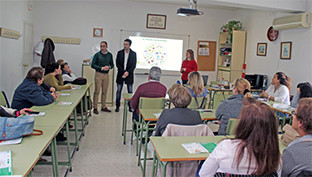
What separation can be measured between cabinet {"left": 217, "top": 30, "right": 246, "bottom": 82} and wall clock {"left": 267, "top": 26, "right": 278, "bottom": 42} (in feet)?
3.30

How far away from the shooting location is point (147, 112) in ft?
11.4

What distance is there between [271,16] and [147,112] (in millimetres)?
5059

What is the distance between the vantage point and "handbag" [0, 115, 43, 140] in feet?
6.61

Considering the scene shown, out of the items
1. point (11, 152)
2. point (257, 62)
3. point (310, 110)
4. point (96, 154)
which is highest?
point (257, 62)

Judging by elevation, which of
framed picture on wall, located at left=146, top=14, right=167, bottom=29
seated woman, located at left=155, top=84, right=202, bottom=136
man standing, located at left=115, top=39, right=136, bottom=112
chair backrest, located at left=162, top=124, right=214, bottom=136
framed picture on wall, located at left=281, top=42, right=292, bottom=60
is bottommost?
chair backrest, located at left=162, top=124, right=214, bottom=136

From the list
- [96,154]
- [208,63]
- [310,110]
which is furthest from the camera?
[208,63]

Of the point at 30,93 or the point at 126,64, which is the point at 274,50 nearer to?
the point at 126,64

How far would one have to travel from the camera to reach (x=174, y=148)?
212cm

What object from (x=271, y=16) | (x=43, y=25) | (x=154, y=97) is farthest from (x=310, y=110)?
(x=43, y=25)

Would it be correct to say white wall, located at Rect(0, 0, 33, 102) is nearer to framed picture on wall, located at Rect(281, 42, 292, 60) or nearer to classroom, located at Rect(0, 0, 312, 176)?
classroom, located at Rect(0, 0, 312, 176)

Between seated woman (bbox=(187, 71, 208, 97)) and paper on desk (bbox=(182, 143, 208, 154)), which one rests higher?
seated woman (bbox=(187, 71, 208, 97))

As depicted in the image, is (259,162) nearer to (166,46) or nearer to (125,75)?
(125,75)

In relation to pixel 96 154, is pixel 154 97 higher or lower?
higher

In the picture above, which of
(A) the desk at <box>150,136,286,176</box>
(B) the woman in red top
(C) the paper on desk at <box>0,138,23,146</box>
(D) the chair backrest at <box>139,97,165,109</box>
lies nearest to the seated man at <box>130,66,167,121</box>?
(D) the chair backrest at <box>139,97,165,109</box>
